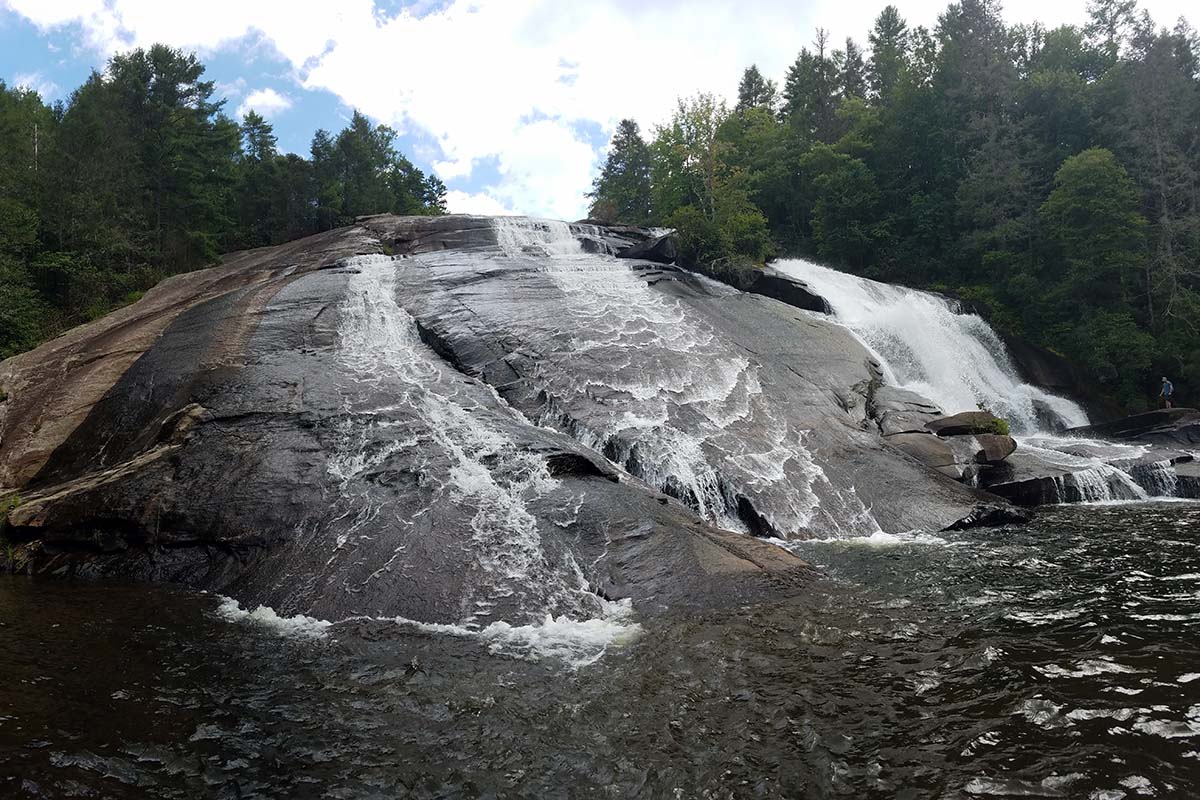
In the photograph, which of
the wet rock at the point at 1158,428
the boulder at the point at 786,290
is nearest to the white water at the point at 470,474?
the boulder at the point at 786,290

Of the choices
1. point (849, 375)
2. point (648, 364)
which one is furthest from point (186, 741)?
point (849, 375)

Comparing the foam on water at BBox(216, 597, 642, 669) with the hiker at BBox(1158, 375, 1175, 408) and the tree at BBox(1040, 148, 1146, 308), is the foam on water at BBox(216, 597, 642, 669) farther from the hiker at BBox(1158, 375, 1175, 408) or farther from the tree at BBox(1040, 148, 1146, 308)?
the tree at BBox(1040, 148, 1146, 308)

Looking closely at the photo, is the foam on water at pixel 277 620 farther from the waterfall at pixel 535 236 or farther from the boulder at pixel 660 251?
the boulder at pixel 660 251

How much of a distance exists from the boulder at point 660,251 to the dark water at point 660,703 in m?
20.7

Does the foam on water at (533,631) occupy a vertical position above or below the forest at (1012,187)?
below

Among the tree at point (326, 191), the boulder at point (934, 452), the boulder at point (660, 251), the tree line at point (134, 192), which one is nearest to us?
the boulder at point (934, 452)

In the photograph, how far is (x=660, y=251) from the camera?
27.4 m

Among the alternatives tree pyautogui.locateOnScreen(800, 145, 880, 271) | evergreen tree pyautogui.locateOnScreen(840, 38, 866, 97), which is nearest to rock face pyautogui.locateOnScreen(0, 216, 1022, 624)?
tree pyautogui.locateOnScreen(800, 145, 880, 271)

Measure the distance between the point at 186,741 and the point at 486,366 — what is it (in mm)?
10589

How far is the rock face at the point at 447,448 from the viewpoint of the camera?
868 centimetres

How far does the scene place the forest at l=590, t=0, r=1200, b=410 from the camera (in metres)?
25.2

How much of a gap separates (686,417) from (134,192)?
2899 centimetres

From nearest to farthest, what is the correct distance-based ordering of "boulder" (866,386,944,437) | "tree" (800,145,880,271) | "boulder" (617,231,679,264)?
1. "boulder" (866,386,944,437)
2. "boulder" (617,231,679,264)
3. "tree" (800,145,880,271)

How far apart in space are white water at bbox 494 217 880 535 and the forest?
1011 centimetres
